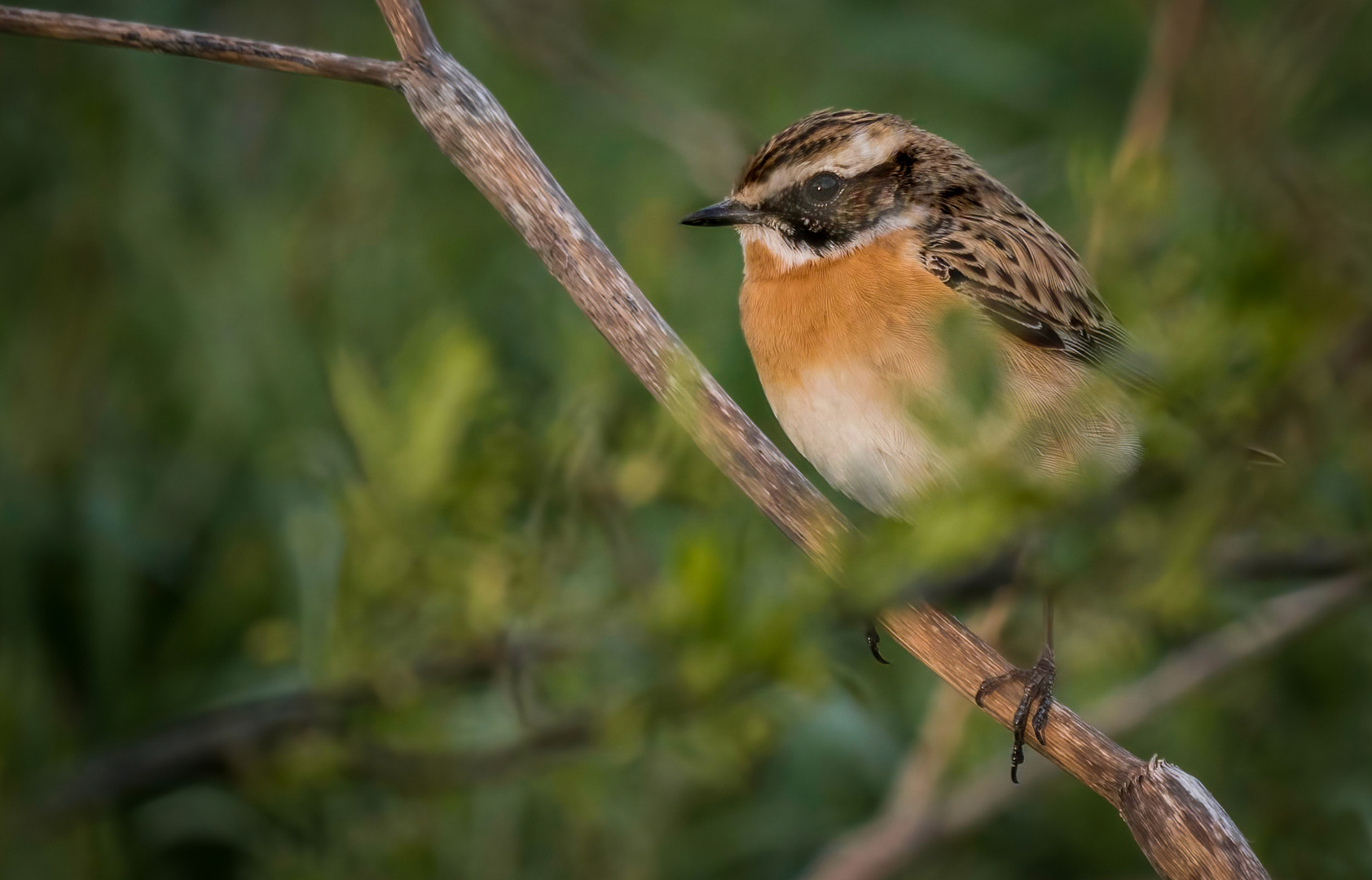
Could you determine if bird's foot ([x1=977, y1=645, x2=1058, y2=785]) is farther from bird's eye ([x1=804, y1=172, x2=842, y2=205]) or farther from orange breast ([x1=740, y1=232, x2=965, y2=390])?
bird's eye ([x1=804, y1=172, x2=842, y2=205])

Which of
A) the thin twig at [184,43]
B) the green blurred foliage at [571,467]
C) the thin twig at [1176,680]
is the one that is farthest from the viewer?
the thin twig at [1176,680]

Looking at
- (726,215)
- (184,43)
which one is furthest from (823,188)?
(184,43)

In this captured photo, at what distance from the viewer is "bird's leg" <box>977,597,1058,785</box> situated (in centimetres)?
220

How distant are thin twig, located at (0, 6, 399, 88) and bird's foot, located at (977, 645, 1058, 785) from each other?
1363mm

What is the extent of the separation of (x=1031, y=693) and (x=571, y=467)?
108 centimetres

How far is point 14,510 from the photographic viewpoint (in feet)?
14.9

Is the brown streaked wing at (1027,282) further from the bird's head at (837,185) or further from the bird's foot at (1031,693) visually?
the bird's foot at (1031,693)

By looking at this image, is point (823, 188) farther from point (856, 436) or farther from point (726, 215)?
point (856, 436)

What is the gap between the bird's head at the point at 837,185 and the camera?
3.45m

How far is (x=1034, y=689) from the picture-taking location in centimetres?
287

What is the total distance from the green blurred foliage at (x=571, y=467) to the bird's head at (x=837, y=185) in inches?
11.0

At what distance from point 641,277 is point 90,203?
8.40 ft

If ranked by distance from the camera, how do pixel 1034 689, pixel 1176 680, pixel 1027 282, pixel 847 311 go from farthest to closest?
pixel 1176 680, pixel 1027 282, pixel 847 311, pixel 1034 689

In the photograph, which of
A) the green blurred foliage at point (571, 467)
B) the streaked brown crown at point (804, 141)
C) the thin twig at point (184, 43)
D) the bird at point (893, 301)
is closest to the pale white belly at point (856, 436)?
the bird at point (893, 301)
